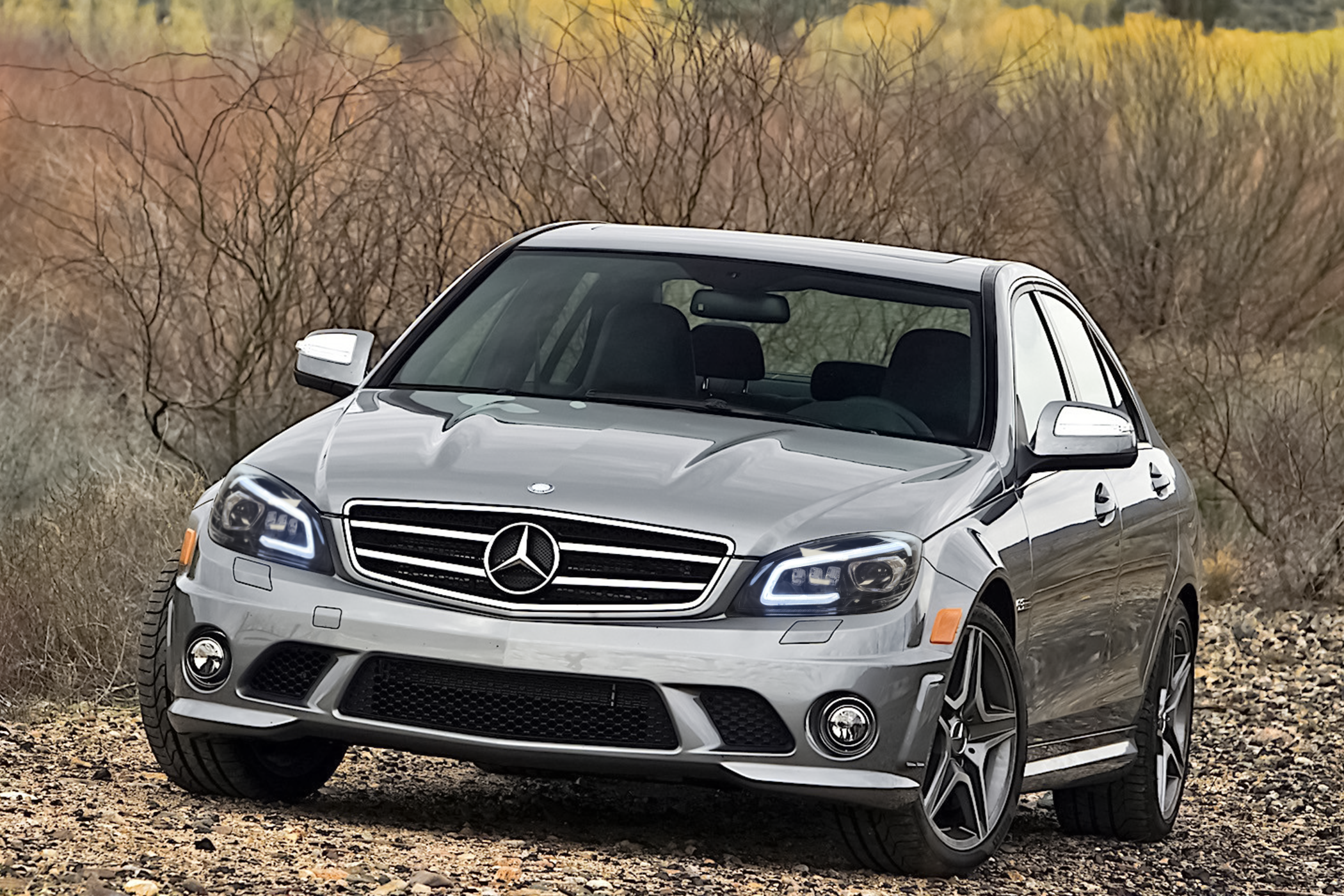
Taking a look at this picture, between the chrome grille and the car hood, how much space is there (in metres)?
0.04

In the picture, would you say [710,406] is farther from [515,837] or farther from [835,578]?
[515,837]

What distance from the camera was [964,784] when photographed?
6.46 metres

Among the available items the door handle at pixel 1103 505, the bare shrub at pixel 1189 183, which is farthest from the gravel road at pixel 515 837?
the bare shrub at pixel 1189 183

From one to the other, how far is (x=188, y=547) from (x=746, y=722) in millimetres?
1578

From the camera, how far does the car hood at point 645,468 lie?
6055mm

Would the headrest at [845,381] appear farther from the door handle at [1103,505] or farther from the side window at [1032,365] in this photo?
the door handle at [1103,505]

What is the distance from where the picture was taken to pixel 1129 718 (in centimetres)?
808

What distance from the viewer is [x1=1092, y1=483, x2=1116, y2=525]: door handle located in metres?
7.61

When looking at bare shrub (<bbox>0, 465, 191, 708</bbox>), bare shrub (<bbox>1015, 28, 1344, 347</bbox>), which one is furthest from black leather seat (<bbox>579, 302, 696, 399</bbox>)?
bare shrub (<bbox>1015, 28, 1344, 347</bbox>)

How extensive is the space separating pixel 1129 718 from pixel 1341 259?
61.0ft

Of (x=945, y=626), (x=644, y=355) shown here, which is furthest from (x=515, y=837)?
(x=644, y=355)

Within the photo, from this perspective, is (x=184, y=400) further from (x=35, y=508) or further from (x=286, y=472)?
(x=286, y=472)

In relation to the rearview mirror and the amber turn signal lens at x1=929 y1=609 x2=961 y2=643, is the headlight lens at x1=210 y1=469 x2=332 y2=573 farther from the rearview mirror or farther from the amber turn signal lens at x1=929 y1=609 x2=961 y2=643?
the rearview mirror

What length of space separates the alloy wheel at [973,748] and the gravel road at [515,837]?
0.59 ft
